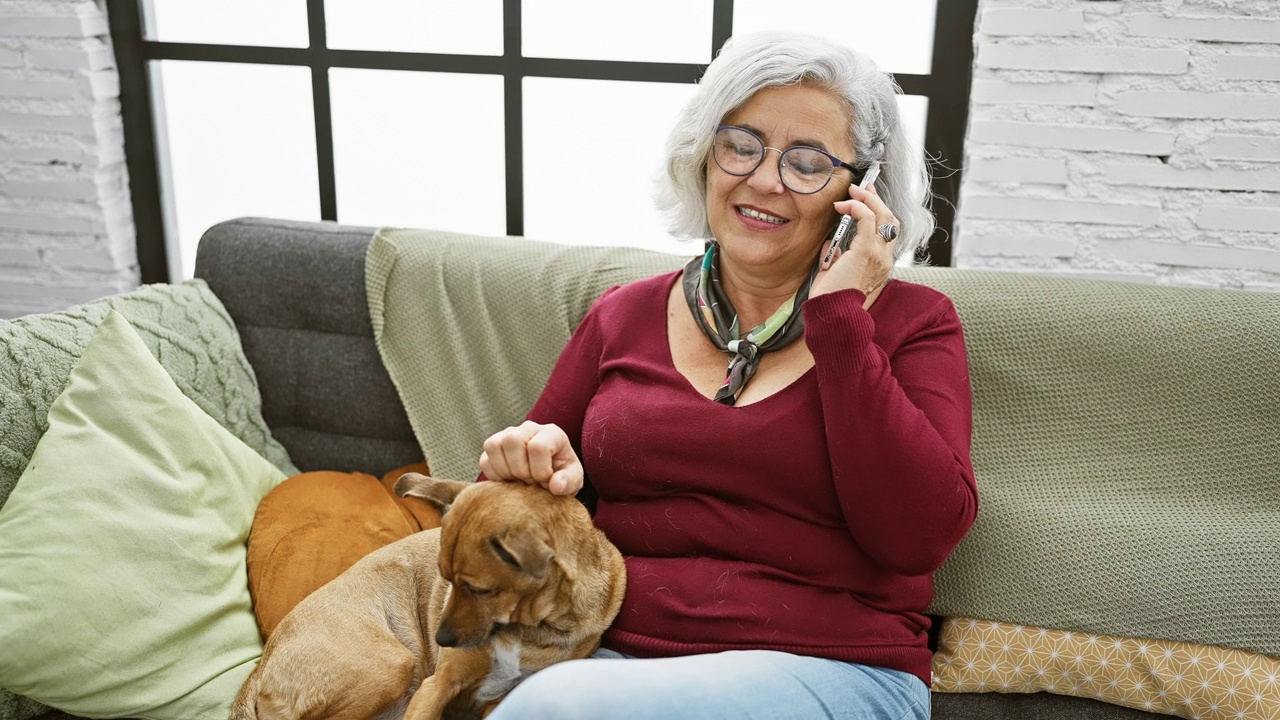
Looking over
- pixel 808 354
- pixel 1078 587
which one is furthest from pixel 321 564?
pixel 1078 587

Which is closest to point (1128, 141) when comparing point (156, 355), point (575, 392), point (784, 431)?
point (784, 431)

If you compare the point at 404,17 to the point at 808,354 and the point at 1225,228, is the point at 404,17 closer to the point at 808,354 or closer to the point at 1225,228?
the point at 808,354

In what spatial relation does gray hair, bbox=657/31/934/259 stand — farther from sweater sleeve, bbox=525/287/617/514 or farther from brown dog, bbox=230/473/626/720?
brown dog, bbox=230/473/626/720

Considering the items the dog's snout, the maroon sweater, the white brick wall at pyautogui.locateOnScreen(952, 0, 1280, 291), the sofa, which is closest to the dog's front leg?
the dog's snout

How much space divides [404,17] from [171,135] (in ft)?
2.90

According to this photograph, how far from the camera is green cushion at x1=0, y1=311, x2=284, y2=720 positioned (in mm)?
1519

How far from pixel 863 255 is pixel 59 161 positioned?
2452 mm

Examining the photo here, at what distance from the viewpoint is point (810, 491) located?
1.45m

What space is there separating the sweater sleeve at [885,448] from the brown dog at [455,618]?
0.42m

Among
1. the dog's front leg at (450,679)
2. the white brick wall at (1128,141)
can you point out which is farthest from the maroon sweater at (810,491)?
the white brick wall at (1128,141)

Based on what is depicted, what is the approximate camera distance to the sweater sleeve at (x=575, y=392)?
1740mm

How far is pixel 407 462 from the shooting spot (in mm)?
2221

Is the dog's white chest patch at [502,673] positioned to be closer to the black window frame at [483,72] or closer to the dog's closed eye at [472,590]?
the dog's closed eye at [472,590]

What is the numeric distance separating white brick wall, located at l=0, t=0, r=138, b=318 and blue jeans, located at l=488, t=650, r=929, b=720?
2301 millimetres
